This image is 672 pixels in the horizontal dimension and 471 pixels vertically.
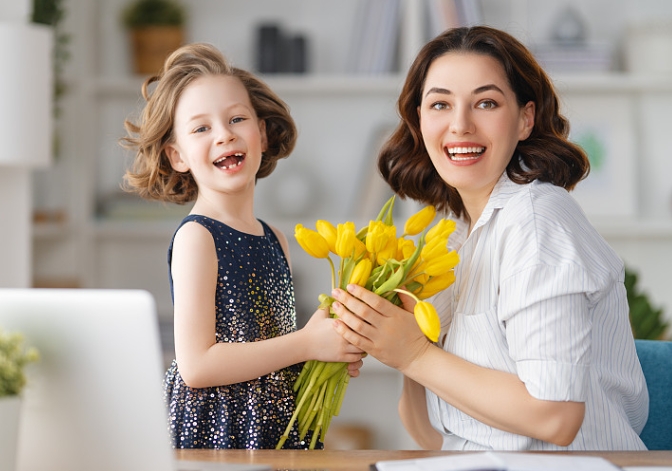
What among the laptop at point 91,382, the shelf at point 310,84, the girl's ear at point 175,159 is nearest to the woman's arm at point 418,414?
the girl's ear at point 175,159

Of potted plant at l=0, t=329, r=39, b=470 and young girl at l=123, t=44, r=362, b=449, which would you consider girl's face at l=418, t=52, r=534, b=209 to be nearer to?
young girl at l=123, t=44, r=362, b=449

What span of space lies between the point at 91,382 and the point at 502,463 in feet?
1.69

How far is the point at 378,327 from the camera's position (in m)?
1.35

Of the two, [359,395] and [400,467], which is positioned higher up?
[400,467]

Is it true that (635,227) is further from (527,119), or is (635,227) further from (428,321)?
(428,321)

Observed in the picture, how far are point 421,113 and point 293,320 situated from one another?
45 cm

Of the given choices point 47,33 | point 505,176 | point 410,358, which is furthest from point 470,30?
point 47,33

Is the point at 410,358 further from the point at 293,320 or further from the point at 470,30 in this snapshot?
the point at 470,30

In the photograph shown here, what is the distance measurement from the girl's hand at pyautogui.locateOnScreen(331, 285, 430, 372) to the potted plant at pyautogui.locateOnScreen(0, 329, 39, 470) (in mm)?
498

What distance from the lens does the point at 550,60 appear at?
3.43m


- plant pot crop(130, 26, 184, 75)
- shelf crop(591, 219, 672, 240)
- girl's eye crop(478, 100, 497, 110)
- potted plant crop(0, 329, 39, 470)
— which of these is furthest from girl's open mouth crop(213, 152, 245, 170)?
shelf crop(591, 219, 672, 240)

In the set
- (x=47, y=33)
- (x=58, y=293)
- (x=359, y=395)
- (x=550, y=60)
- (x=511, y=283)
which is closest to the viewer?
(x=58, y=293)

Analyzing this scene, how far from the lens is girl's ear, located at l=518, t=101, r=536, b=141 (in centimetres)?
156

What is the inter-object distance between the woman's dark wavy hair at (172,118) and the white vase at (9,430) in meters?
0.65
